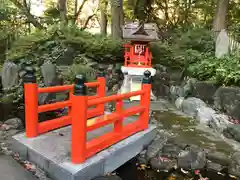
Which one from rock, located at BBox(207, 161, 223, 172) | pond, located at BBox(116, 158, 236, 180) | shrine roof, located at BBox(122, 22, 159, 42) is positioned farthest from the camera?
shrine roof, located at BBox(122, 22, 159, 42)

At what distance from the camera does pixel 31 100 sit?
3.15m

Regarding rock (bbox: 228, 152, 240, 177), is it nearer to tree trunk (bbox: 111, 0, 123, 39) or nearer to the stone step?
the stone step

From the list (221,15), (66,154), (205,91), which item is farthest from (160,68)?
(66,154)

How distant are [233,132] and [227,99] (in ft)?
3.42

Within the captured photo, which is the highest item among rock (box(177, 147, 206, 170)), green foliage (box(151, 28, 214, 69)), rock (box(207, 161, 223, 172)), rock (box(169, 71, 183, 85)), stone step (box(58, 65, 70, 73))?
green foliage (box(151, 28, 214, 69))

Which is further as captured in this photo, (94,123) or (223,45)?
(223,45)

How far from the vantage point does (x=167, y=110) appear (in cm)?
583

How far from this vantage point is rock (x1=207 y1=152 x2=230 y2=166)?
3566 mm

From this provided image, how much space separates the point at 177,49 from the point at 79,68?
12.3 feet

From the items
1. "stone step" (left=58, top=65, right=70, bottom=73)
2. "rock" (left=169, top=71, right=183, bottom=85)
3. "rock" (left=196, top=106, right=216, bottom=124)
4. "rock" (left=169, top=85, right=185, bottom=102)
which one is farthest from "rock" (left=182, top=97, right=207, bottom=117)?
"stone step" (left=58, top=65, right=70, bottom=73)

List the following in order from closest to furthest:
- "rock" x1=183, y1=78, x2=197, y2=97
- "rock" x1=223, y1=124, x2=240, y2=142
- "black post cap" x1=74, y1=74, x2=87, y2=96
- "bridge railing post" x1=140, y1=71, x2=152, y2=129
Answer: "black post cap" x1=74, y1=74, x2=87, y2=96 → "bridge railing post" x1=140, y1=71, x2=152, y2=129 → "rock" x1=223, y1=124, x2=240, y2=142 → "rock" x1=183, y1=78, x2=197, y2=97

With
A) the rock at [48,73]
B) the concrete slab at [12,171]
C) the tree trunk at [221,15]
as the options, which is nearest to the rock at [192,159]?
the concrete slab at [12,171]

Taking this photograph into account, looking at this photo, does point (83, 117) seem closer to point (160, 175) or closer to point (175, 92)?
point (160, 175)

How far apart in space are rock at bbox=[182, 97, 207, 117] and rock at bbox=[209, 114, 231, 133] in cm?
56
